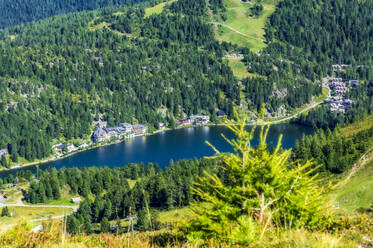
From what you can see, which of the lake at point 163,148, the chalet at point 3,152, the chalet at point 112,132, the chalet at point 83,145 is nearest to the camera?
the lake at point 163,148

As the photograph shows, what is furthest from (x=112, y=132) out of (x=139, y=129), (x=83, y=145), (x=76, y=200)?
(x=76, y=200)

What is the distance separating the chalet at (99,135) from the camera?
552 ft

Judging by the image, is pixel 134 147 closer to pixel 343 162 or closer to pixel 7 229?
pixel 343 162

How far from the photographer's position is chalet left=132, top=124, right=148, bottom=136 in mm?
181625

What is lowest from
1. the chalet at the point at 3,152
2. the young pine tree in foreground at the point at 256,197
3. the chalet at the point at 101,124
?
the chalet at the point at 101,124

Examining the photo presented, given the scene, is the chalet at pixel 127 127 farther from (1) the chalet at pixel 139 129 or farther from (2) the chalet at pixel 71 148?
(2) the chalet at pixel 71 148

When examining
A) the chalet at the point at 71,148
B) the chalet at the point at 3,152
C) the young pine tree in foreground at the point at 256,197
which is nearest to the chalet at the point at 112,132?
the chalet at the point at 71,148

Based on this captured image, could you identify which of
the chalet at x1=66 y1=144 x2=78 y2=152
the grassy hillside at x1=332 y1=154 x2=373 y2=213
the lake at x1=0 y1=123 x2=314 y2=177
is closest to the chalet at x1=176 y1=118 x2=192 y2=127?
the lake at x1=0 y1=123 x2=314 y2=177

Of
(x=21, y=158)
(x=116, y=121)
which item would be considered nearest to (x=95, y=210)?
(x=21, y=158)

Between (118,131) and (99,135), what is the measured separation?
10.4 metres

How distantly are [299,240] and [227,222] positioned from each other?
11.6ft

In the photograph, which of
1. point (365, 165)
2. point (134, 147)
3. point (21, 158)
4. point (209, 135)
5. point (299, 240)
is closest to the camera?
point (299, 240)

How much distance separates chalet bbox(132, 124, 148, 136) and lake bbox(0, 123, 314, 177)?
20.3ft

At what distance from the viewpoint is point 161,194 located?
81875 mm
